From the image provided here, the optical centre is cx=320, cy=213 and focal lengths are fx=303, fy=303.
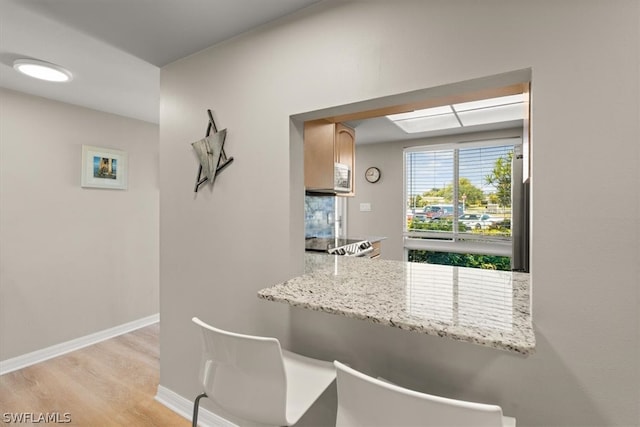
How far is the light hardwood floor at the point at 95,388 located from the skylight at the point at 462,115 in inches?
119

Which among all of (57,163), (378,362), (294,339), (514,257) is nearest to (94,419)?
(294,339)

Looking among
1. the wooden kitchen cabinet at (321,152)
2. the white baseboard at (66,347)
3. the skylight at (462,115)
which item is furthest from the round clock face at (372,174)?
the white baseboard at (66,347)

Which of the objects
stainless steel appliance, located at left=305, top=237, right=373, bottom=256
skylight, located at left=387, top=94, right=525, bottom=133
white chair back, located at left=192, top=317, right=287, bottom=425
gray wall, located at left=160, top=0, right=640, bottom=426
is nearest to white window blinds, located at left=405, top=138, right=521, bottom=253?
skylight, located at left=387, top=94, right=525, bottom=133

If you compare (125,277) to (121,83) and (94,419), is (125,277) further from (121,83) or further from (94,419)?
(121,83)

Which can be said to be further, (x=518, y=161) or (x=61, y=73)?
(x=61, y=73)

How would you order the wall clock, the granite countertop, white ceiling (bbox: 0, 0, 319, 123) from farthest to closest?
the wall clock
white ceiling (bbox: 0, 0, 319, 123)
the granite countertop

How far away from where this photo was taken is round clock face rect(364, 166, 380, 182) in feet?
14.9

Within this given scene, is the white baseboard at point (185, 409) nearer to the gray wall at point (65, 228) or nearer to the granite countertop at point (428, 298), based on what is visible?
the granite countertop at point (428, 298)

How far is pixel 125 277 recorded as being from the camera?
324 centimetres

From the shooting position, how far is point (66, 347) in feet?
9.06

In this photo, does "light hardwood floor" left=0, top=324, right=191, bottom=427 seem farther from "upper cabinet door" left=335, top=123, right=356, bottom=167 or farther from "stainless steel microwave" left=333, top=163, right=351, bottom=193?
"upper cabinet door" left=335, top=123, right=356, bottom=167

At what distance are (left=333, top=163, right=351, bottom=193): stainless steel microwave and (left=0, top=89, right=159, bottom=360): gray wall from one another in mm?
2207

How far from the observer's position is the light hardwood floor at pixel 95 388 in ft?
6.29

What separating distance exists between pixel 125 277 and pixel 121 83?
2003 mm
